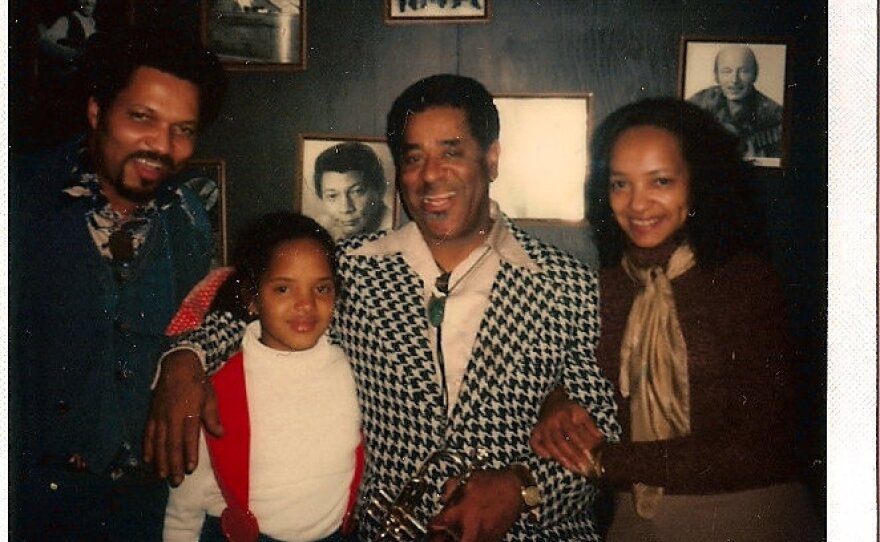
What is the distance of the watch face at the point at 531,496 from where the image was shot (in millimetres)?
1321

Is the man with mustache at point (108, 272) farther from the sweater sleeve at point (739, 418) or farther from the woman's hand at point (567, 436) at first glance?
the sweater sleeve at point (739, 418)

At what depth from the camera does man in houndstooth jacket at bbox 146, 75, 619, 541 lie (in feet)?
4.36

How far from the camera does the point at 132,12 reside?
137 centimetres

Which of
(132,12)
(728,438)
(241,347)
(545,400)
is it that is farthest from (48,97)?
(728,438)

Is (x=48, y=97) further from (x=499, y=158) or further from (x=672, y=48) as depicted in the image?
(x=672, y=48)

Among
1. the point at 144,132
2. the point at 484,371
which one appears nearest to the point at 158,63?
the point at 144,132

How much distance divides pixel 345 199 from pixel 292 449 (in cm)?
44

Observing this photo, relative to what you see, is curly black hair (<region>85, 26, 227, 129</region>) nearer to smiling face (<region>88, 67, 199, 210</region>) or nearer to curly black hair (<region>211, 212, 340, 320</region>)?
smiling face (<region>88, 67, 199, 210</region>)

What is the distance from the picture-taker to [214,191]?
4.49 ft

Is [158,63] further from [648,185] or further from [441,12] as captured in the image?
[648,185]

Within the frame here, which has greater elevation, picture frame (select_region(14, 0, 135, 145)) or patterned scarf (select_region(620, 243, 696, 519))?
picture frame (select_region(14, 0, 135, 145))

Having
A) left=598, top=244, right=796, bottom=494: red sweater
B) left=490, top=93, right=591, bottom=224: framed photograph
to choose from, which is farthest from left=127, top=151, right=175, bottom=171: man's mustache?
left=598, top=244, right=796, bottom=494: red sweater

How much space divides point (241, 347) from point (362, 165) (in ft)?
1.25

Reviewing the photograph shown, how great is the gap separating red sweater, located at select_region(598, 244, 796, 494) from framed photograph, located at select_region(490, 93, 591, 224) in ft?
0.49
